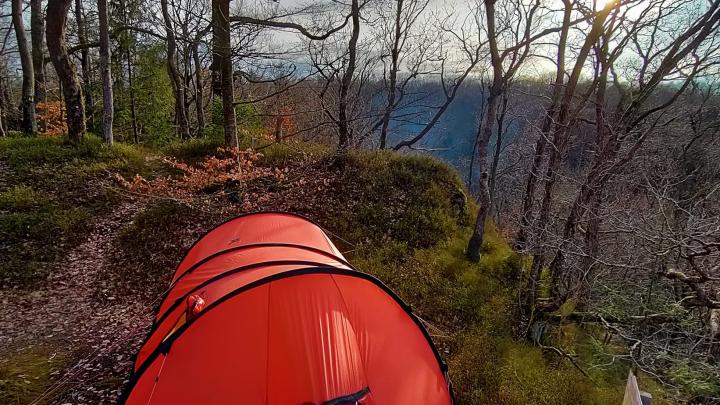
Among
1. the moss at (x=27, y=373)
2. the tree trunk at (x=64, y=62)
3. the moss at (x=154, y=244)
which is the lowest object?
the moss at (x=27, y=373)

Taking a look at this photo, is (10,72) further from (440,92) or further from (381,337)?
(381,337)

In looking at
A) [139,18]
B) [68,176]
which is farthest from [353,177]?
[139,18]

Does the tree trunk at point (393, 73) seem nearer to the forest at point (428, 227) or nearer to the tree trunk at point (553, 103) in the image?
the forest at point (428, 227)

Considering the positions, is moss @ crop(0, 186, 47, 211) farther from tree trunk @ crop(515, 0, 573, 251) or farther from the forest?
tree trunk @ crop(515, 0, 573, 251)

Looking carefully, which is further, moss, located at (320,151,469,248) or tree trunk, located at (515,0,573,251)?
moss, located at (320,151,469,248)

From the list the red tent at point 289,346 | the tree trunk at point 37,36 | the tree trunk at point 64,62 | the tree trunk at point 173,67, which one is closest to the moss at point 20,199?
the tree trunk at point 64,62

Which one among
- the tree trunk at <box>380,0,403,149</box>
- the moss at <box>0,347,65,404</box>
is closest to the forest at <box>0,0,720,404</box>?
the moss at <box>0,347,65,404</box>
